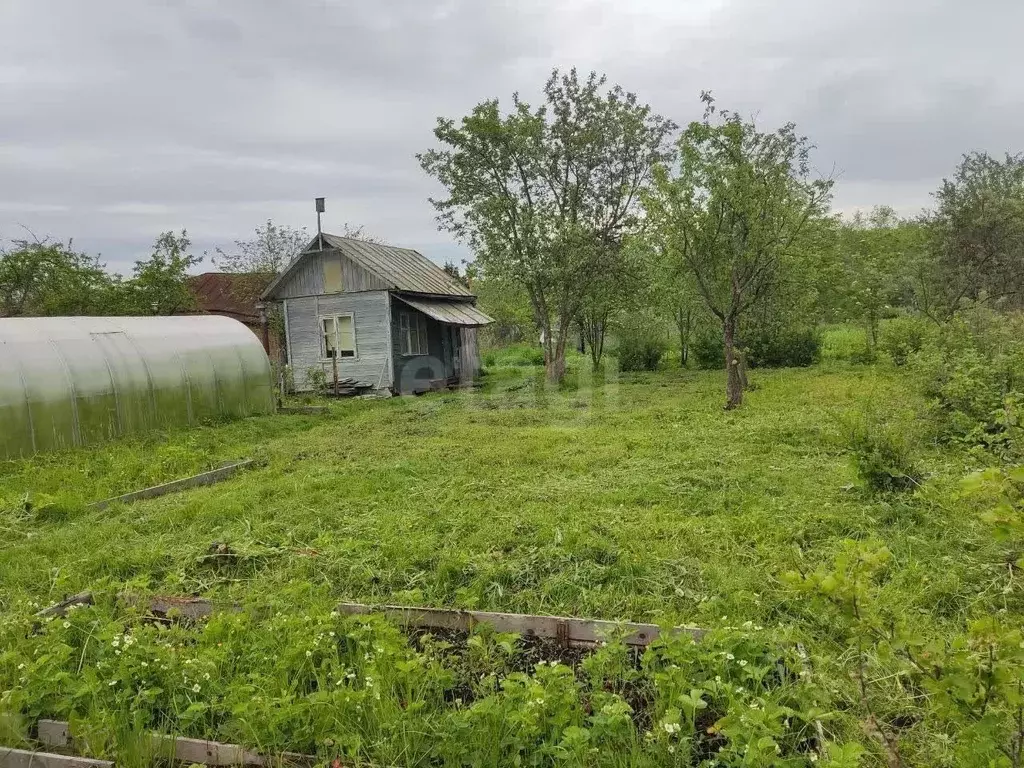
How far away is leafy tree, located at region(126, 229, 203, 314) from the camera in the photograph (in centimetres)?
1953

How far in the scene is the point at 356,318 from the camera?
1886cm

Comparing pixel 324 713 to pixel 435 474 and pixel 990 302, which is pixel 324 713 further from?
pixel 990 302

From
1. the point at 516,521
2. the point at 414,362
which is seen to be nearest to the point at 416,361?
the point at 414,362

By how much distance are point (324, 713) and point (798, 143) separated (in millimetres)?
13465

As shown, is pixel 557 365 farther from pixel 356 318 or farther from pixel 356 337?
pixel 356 318

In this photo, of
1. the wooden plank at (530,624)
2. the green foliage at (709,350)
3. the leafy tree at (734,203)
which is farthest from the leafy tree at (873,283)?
the wooden plank at (530,624)

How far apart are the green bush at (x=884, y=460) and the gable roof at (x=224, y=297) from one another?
26.0 metres

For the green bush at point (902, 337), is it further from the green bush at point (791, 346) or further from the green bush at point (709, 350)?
the green bush at point (709, 350)

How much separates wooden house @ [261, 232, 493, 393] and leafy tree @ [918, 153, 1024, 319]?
49.1 feet

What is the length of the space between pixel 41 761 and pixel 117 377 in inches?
391

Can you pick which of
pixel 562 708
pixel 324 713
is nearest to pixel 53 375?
pixel 324 713

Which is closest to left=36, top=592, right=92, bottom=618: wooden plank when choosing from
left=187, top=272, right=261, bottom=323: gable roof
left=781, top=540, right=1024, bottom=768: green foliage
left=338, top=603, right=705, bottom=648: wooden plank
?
left=338, top=603, right=705, bottom=648: wooden plank

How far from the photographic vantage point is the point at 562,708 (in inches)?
111

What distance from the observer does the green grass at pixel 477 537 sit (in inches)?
136
